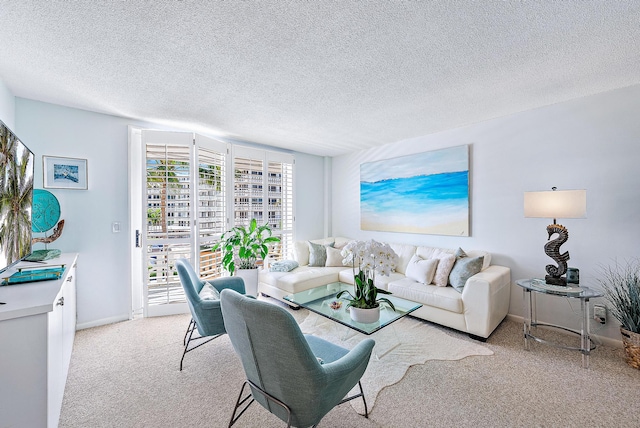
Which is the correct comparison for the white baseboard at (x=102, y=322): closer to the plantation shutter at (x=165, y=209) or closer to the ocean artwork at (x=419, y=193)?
the plantation shutter at (x=165, y=209)

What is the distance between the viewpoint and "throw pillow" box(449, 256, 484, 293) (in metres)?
2.94

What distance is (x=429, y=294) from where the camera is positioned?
9.79 ft

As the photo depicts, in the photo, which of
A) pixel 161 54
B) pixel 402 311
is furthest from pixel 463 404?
pixel 161 54

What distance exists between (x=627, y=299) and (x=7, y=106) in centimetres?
584

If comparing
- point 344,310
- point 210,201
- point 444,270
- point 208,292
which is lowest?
point 344,310

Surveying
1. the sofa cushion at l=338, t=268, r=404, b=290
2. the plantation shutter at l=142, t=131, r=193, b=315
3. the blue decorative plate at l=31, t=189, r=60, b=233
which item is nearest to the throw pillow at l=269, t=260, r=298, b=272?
the sofa cushion at l=338, t=268, r=404, b=290

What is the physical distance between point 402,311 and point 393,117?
219 centimetres

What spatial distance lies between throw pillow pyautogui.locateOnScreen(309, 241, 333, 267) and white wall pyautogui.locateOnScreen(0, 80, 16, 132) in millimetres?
3607

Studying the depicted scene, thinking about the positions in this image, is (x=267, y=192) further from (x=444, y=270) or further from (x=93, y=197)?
(x=444, y=270)

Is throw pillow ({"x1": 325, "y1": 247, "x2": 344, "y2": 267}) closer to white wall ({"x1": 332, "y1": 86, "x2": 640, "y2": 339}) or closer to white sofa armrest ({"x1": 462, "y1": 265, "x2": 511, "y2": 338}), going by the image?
white wall ({"x1": 332, "y1": 86, "x2": 640, "y2": 339})

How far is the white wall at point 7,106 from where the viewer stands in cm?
223

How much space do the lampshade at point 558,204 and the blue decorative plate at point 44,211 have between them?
4.71 meters

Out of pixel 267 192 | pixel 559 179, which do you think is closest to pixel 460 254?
pixel 559 179

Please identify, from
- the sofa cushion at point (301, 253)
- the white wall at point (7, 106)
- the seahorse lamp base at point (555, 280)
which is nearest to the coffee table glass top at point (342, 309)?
the seahorse lamp base at point (555, 280)
